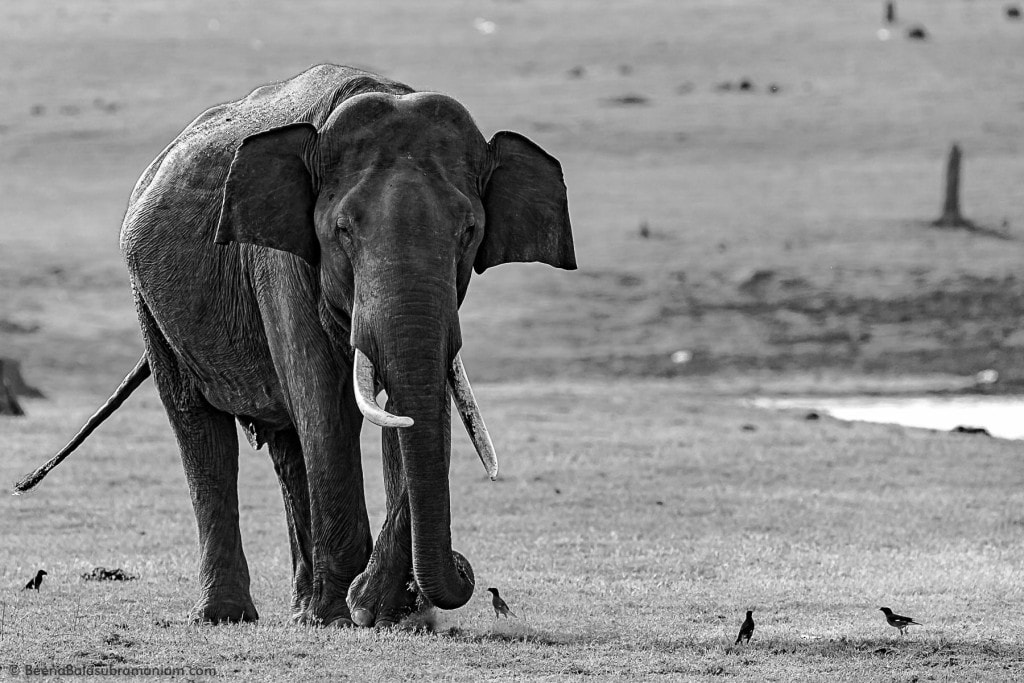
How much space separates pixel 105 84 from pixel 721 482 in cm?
5376

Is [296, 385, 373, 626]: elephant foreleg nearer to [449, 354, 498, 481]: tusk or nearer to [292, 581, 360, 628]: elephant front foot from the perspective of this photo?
[292, 581, 360, 628]: elephant front foot

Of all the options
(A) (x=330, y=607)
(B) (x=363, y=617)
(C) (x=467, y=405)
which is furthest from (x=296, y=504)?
(C) (x=467, y=405)

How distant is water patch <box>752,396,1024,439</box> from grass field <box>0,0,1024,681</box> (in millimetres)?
1663

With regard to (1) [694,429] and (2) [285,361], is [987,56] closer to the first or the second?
(1) [694,429]

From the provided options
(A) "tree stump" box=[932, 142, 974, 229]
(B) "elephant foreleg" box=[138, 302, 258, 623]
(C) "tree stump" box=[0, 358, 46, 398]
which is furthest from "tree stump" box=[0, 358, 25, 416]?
(A) "tree stump" box=[932, 142, 974, 229]

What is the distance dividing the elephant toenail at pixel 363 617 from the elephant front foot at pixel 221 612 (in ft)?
4.61

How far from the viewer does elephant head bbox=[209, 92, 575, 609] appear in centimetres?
855

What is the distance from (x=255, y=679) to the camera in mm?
8555

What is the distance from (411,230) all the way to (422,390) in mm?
789

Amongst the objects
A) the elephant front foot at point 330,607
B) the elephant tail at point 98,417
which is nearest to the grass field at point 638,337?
the elephant front foot at point 330,607

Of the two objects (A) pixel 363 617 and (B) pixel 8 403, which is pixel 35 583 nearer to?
(A) pixel 363 617

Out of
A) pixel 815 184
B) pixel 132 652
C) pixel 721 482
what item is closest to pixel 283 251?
pixel 132 652

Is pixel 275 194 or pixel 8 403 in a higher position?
pixel 275 194

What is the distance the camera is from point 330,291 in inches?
358
